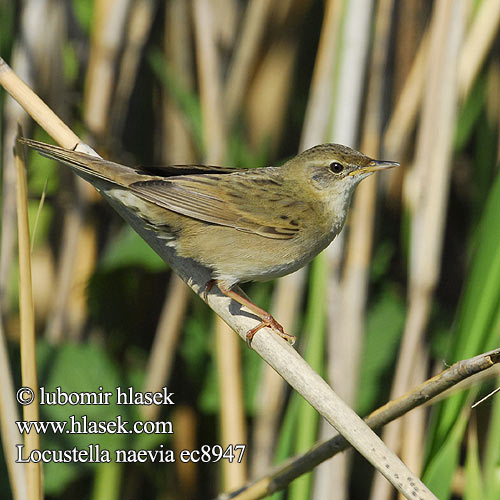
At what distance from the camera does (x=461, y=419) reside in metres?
2.10

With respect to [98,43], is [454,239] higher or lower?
lower

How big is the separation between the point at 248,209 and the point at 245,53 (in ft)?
3.63

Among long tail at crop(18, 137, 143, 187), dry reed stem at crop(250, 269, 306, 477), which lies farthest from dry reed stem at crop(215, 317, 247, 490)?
long tail at crop(18, 137, 143, 187)

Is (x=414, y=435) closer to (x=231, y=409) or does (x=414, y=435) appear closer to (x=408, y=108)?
(x=231, y=409)

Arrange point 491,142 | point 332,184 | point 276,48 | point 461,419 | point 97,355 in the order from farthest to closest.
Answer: point 276,48 → point 491,142 → point 97,355 → point 332,184 → point 461,419

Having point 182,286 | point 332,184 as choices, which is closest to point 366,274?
point 332,184

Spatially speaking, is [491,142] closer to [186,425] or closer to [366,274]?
[366,274]

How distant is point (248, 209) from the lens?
2.86 metres

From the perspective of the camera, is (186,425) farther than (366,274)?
Yes

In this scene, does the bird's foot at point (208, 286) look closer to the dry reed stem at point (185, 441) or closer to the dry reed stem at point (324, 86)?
the dry reed stem at point (324, 86)

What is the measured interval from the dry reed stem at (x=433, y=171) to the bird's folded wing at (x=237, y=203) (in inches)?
22.3

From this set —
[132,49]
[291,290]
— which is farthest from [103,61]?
[291,290]

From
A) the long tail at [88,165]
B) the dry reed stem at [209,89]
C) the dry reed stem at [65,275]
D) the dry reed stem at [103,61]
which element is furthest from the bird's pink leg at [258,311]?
the dry reed stem at [103,61]

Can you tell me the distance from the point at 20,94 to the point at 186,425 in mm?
2031
